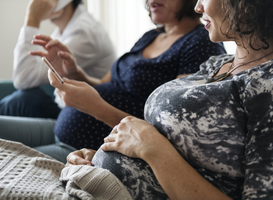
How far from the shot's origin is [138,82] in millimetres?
1134

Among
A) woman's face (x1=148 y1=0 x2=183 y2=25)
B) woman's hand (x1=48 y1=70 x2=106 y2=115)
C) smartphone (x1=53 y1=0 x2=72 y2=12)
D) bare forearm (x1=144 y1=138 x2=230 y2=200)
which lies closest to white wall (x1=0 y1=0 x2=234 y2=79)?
smartphone (x1=53 y1=0 x2=72 y2=12)

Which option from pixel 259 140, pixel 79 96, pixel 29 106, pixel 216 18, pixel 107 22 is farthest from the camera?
pixel 107 22

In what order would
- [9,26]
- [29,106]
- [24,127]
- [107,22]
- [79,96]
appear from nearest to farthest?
[79,96], [24,127], [29,106], [107,22], [9,26]

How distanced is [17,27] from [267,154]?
2.83 meters

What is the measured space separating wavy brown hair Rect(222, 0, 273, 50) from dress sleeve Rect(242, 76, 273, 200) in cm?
14

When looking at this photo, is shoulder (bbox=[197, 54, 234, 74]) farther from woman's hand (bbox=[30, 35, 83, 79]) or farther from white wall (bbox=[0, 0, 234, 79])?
white wall (bbox=[0, 0, 234, 79])

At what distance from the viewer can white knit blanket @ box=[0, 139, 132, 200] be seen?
0.56 meters

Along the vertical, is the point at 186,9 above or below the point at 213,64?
above

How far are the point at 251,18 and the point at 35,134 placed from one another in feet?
3.55

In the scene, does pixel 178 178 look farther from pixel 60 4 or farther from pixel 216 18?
pixel 60 4

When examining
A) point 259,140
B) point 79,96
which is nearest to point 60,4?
point 79,96

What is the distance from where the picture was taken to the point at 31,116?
1.48 metres

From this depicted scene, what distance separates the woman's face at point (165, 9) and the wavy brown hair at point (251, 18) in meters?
0.47

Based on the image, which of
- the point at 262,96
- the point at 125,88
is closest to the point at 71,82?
the point at 125,88
